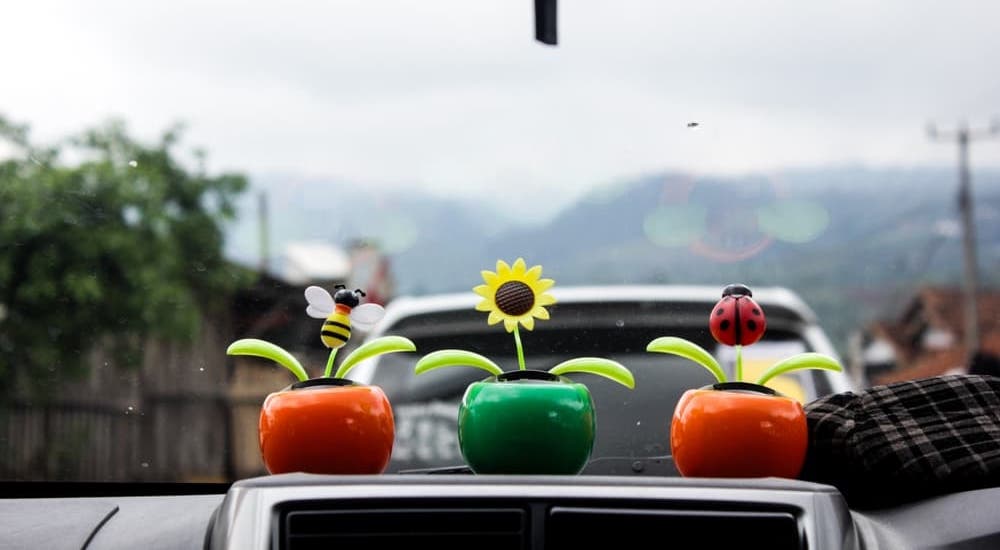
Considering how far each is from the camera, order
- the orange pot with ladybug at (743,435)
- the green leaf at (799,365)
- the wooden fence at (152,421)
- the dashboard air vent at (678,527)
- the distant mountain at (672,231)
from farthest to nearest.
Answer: the distant mountain at (672,231), the wooden fence at (152,421), the green leaf at (799,365), the orange pot with ladybug at (743,435), the dashboard air vent at (678,527)

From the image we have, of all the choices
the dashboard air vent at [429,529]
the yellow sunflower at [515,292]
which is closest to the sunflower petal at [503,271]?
the yellow sunflower at [515,292]

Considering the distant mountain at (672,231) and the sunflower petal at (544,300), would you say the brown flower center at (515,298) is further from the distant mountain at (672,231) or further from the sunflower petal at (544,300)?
the distant mountain at (672,231)

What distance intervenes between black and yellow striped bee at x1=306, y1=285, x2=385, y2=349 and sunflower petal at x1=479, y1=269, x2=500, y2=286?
191mm

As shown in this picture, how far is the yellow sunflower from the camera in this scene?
1849mm

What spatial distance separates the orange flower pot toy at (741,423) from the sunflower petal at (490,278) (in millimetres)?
343

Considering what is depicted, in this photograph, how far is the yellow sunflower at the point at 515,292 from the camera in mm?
1849

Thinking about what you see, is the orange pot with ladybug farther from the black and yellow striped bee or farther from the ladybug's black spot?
the black and yellow striped bee

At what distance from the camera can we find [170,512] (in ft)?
6.40

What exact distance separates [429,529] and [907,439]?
815 mm

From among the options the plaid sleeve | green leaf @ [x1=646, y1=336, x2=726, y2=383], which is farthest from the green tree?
the plaid sleeve

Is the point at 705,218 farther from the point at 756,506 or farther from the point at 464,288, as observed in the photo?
the point at 756,506

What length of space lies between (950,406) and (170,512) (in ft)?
4.42

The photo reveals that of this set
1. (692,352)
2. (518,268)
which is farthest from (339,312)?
(692,352)

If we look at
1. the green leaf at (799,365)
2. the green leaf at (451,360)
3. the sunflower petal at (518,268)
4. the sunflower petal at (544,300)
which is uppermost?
the sunflower petal at (518,268)
